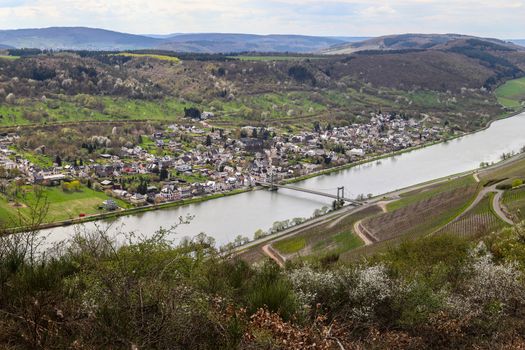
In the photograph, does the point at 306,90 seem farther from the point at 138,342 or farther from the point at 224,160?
the point at 138,342

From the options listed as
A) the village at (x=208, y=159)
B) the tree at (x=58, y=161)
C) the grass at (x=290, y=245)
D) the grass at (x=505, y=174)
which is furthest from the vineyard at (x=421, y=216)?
the tree at (x=58, y=161)

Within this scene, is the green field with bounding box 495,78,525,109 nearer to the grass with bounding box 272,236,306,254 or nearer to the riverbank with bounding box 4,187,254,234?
the riverbank with bounding box 4,187,254,234

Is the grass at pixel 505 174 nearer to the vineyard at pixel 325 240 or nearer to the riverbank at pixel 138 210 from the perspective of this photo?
the vineyard at pixel 325 240

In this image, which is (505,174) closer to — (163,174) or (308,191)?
(308,191)

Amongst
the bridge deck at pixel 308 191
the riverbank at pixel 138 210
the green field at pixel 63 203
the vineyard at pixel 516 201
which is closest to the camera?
the vineyard at pixel 516 201

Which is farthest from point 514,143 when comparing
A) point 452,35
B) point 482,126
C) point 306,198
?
point 452,35

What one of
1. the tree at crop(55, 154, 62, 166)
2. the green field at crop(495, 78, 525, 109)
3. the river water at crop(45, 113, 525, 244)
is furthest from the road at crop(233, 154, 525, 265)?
the green field at crop(495, 78, 525, 109)

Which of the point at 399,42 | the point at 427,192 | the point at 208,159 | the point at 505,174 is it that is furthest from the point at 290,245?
the point at 399,42
